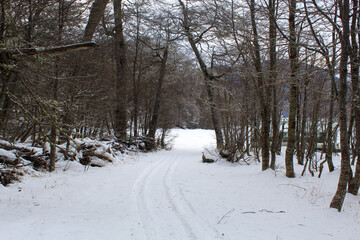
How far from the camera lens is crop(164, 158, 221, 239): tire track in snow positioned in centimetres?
345

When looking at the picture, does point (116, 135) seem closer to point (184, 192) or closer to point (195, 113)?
point (184, 192)

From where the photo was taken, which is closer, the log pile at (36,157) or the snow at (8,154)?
the log pile at (36,157)

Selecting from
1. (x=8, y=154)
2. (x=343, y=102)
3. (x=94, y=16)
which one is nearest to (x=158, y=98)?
(x=94, y=16)

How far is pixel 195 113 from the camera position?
115 feet

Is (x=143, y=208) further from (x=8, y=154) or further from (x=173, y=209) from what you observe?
(x=8, y=154)

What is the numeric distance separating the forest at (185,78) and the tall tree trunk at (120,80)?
0.21 feet

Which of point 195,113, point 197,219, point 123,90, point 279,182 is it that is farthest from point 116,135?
point 195,113

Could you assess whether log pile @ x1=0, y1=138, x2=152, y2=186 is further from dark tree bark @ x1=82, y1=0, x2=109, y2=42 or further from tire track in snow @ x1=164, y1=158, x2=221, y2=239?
dark tree bark @ x1=82, y1=0, x2=109, y2=42

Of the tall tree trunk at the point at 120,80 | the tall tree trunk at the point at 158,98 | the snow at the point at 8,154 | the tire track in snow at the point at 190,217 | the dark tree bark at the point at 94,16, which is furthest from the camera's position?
the tall tree trunk at the point at 158,98

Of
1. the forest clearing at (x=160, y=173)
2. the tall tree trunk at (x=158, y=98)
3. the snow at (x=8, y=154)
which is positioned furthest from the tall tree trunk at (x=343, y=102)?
the tall tree trunk at (x=158, y=98)

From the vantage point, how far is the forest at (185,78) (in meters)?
4.24

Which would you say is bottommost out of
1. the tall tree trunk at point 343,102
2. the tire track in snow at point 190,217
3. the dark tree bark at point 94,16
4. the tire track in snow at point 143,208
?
the tire track in snow at point 143,208

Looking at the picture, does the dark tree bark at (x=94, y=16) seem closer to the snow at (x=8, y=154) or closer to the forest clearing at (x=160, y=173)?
the forest clearing at (x=160, y=173)

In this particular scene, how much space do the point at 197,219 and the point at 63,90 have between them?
247 inches
